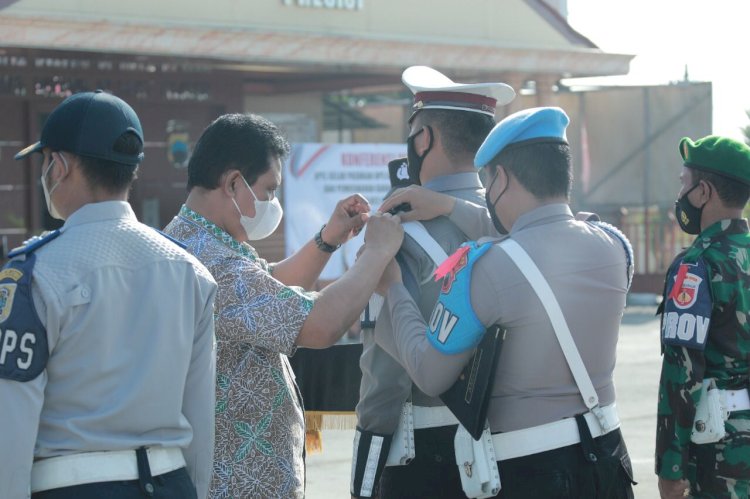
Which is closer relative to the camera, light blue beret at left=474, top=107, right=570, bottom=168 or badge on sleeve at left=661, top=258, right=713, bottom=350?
light blue beret at left=474, top=107, right=570, bottom=168

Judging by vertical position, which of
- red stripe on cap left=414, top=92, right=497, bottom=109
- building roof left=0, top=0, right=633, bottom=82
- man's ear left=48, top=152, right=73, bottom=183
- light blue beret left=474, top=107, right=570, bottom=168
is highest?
building roof left=0, top=0, right=633, bottom=82

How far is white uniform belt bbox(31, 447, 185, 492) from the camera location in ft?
8.98

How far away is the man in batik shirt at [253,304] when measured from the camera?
335cm

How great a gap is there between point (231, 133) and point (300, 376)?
116cm

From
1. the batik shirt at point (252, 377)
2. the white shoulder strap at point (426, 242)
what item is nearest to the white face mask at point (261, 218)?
the batik shirt at point (252, 377)

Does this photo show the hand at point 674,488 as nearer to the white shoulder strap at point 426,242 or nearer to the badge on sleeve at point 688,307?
the badge on sleeve at point 688,307

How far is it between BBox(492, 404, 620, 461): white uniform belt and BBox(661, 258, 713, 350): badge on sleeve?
3.07 feet

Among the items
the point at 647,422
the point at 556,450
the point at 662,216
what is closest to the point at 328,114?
the point at 662,216

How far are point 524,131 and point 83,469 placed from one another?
1473 mm

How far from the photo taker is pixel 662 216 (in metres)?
21.2

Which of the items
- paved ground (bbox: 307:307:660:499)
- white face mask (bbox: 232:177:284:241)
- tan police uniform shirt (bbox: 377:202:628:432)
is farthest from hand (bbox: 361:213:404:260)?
paved ground (bbox: 307:307:660:499)

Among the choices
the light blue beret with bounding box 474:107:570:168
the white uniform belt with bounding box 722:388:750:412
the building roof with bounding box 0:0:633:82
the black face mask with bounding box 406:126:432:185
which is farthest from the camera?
the building roof with bounding box 0:0:633:82

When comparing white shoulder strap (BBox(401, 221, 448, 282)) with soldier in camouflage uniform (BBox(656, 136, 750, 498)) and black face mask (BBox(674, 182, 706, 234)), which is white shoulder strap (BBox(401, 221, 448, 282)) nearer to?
soldier in camouflage uniform (BBox(656, 136, 750, 498))

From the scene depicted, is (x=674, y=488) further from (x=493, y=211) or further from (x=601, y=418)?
(x=493, y=211)
